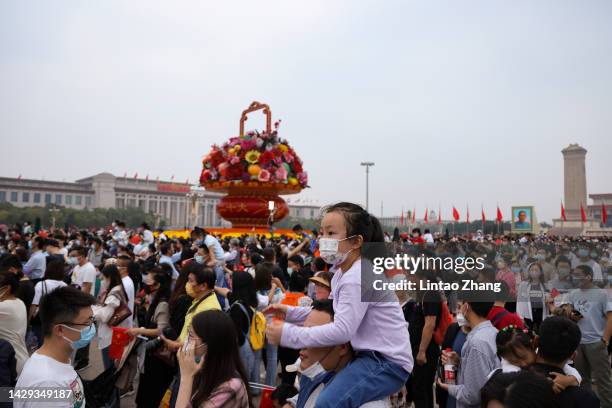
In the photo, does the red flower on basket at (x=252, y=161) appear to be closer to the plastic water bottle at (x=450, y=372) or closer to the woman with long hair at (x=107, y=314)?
the woman with long hair at (x=107, y=314)

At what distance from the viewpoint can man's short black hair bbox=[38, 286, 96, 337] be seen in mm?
2719

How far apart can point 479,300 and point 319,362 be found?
1.82 metres

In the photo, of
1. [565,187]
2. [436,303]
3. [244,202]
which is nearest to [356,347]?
[436,303]

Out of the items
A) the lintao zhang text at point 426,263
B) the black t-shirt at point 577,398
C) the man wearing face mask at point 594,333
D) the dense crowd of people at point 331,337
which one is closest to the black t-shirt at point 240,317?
the dense crowd of people at point 331,337

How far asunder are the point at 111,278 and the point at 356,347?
4.17 metres

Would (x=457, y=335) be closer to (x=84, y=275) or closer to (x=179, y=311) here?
(x=179, y=311)

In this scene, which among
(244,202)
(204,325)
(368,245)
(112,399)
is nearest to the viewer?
(368,245)

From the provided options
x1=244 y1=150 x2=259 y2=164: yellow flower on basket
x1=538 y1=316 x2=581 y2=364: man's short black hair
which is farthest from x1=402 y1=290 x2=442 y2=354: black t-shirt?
x1=244 y1=150 x2=259 y2=164: yellow flower on basket

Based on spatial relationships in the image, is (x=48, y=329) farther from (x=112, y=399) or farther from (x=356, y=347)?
(x=356, y=347)

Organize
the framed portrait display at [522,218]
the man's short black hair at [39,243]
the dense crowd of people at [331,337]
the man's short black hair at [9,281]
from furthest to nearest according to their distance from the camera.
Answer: the framed portrait display at [522,218]
the man's short black hair at [39,243]
the man's short black hair at [9,281]
the dense crowd of people at [331,337]

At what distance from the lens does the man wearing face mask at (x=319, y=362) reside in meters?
2.18

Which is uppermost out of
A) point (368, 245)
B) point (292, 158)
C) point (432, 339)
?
point (292, 158)

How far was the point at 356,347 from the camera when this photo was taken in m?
2.18

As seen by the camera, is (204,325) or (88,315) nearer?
(204,325)
